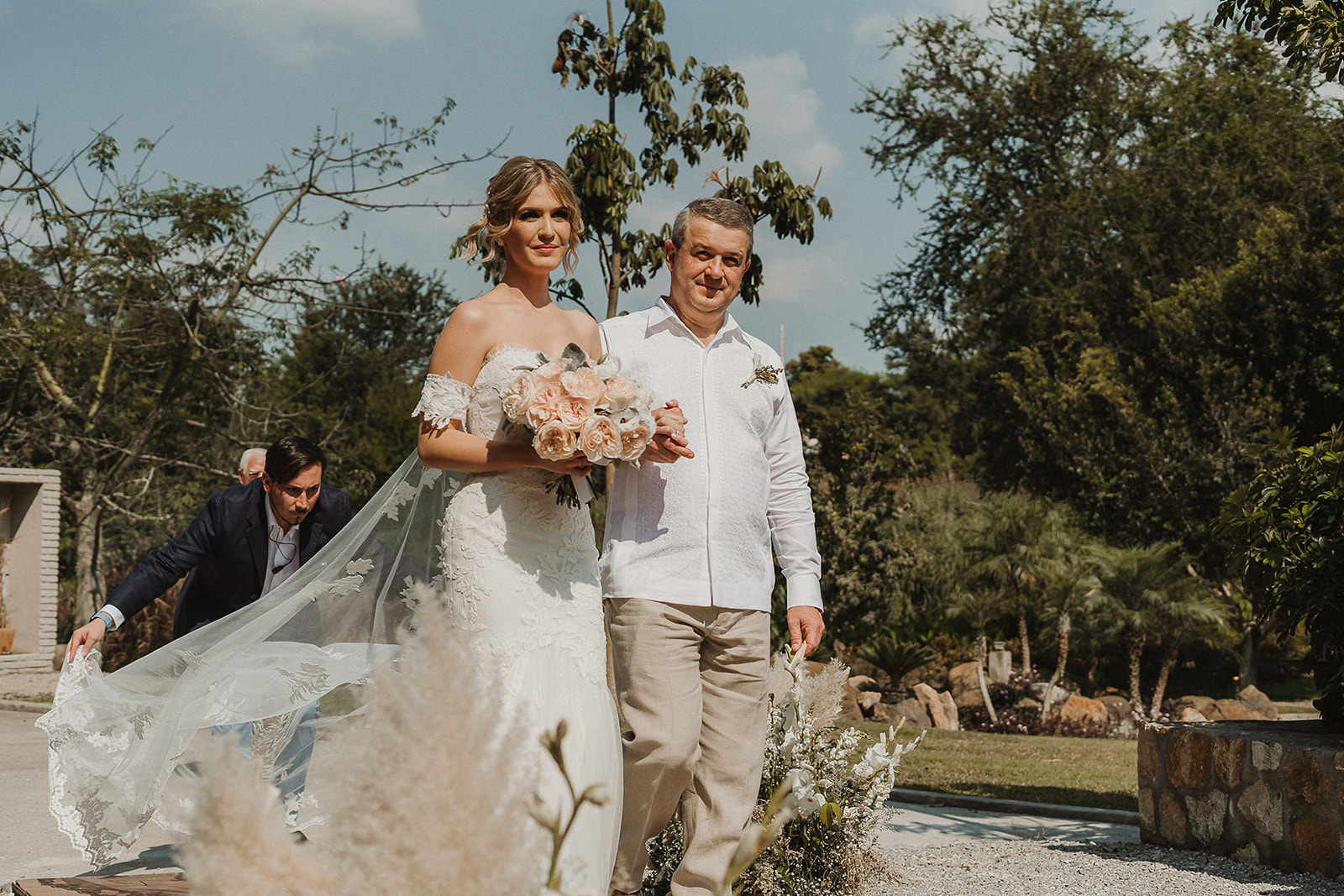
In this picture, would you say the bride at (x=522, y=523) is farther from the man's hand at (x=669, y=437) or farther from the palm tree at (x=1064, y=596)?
the palm tree at (x=1064, y=596)

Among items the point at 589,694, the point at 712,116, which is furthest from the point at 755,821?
the point at 712,116

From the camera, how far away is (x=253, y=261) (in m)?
16.4

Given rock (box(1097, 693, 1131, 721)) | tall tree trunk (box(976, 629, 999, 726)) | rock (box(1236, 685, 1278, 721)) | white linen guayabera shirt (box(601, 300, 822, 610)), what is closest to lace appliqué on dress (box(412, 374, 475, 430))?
white linen guayabera shirt (box(601, 300, 822, 610))

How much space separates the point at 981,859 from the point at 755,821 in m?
1.92

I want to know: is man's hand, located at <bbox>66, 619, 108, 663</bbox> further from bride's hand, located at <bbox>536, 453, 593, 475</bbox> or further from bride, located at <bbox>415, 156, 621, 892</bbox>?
bride's hand, located at <bbox>536, 453, 593, 475</bbox>

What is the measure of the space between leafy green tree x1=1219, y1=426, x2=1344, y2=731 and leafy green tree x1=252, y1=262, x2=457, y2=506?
9937mm

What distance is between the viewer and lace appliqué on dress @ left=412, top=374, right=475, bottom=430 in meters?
3.40

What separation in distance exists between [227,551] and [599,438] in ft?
7.72

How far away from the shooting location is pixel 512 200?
11.7ft

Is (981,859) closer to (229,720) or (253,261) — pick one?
(229,720)

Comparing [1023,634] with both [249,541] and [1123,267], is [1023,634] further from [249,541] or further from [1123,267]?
[249,541]

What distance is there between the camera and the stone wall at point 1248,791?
507cm

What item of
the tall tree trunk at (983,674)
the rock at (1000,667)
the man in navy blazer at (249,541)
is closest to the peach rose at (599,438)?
the man in navy blazer at (249,541)

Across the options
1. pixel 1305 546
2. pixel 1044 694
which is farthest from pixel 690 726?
pixel 1044 694
